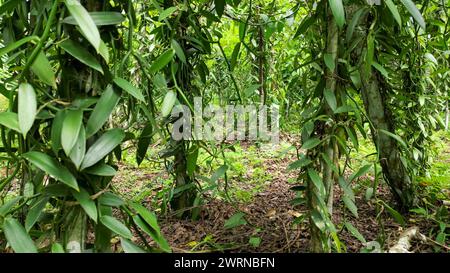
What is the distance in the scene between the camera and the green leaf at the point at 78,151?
503mm

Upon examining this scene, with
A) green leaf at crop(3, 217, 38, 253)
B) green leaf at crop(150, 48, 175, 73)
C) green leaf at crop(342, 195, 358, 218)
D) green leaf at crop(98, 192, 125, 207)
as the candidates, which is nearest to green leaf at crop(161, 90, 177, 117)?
green leaf at crop(150, 48, 175, 73)

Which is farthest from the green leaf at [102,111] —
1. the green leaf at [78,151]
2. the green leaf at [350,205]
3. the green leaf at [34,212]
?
the green leaf at [350,205]

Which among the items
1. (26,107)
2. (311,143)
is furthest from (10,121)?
(311,143)

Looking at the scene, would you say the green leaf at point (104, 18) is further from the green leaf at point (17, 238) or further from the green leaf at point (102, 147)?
the green leaf at point (17, 238)

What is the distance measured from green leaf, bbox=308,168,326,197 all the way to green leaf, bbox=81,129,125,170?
35 cm

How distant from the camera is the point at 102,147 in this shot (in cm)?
55

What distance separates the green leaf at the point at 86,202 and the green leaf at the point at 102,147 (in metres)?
0.04

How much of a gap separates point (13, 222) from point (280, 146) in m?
2.24

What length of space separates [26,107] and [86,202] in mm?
139

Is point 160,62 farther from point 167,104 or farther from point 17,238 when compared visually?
point 17,238

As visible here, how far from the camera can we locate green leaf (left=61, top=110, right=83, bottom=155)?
18.9 inches

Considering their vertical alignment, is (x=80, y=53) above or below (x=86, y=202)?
above

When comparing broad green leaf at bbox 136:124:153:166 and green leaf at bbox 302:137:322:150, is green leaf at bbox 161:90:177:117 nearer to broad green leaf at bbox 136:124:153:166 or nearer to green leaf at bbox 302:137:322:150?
broad green leaf at bbox 136:124:153:166

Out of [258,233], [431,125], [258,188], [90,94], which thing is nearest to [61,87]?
[90,94]
